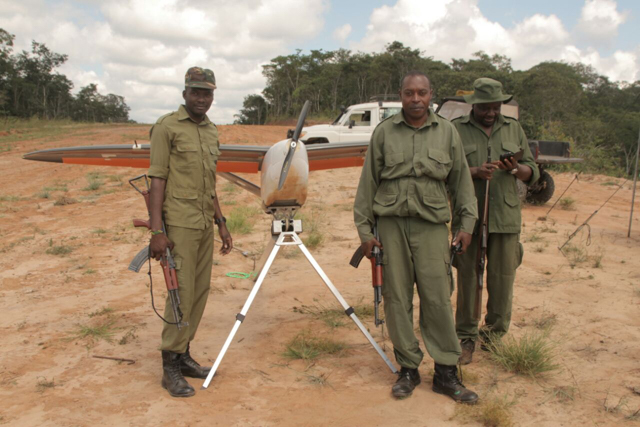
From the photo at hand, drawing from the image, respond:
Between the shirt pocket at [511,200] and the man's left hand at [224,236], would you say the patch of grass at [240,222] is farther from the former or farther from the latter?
the shirt pocket at [511,200]

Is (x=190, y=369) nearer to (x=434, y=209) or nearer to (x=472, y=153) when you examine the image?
(x=434, y=209)

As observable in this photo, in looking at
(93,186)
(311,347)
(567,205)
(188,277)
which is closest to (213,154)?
(188,277)

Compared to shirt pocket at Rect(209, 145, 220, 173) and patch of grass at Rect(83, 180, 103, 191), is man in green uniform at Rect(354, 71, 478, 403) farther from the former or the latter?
patch of grass at Rect(83, 180, 103, 191)

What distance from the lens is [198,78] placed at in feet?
11.1

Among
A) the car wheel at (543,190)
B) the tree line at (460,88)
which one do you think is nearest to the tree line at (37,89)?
the tree line at (460,88)

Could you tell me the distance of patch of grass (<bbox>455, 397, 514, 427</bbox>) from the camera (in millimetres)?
3000

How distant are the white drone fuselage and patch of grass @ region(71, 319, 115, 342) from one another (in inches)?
78.9

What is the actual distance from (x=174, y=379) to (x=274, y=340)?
3.81 feet

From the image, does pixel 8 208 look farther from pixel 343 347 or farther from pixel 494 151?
pixel 494 151

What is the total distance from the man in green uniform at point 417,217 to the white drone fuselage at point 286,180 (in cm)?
55

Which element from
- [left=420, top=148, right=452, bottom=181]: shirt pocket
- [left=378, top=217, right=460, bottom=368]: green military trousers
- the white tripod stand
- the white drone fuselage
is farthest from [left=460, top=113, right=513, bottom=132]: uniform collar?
the white tripod stand

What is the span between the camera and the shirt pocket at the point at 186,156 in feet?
11.0

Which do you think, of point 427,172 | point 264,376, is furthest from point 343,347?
point 427,172

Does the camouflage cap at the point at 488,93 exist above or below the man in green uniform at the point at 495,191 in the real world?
above
